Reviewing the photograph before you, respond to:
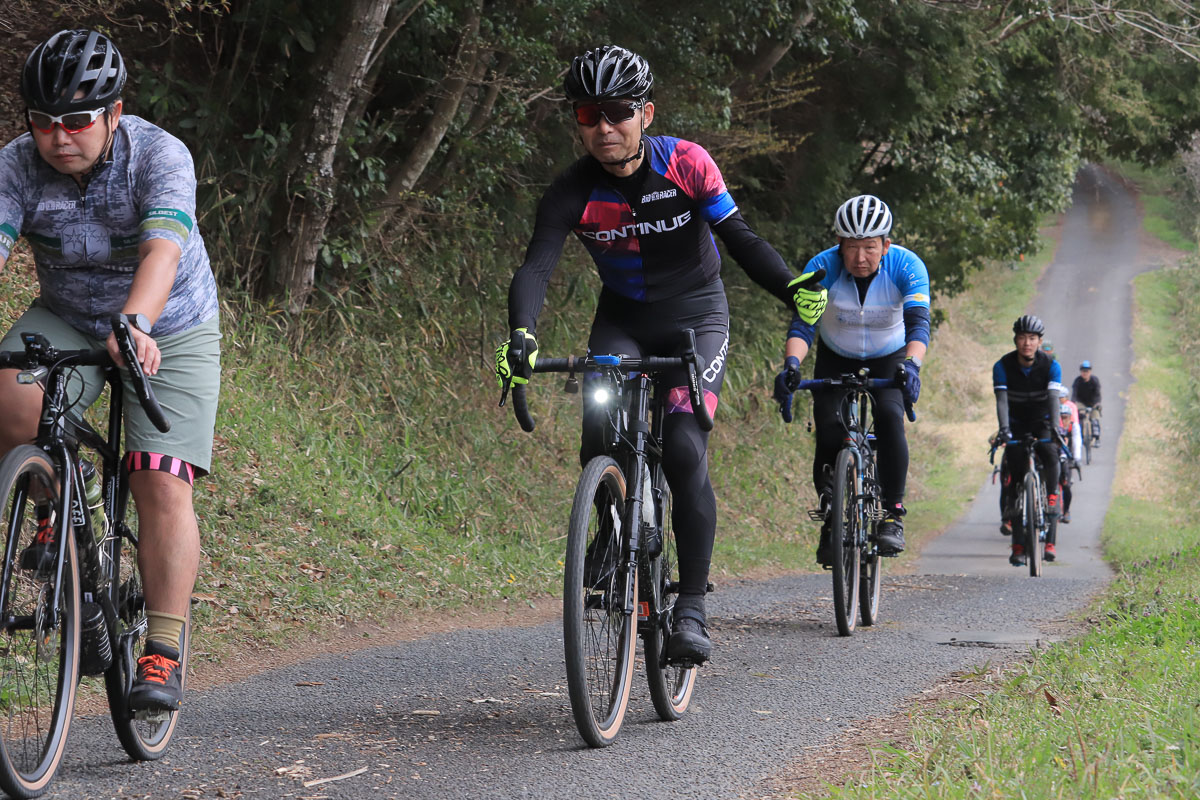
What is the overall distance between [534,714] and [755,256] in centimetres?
194

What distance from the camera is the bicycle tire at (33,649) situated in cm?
345

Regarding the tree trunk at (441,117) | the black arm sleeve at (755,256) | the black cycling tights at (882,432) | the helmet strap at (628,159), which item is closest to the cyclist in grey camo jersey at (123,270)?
the helmet strap at (628,159)

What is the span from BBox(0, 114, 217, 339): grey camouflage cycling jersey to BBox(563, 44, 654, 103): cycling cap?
145 cm

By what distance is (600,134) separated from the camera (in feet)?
15.4

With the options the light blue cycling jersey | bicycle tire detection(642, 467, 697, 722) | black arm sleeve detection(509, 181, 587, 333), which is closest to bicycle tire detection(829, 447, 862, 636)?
the light blue cycling jersey

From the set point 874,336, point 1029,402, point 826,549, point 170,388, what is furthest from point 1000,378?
point 170,388

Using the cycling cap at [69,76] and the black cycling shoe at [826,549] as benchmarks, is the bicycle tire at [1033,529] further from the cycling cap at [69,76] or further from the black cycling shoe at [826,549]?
the cycling cap at [69,76]

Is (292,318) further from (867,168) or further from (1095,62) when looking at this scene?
(1095,62)

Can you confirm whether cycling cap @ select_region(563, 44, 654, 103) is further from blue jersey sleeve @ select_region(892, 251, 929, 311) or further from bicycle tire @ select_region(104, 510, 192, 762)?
blue jersey sleeve @ select_region(892, 251, 929, 311)

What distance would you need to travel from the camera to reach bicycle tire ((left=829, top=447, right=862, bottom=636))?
23.5 ft

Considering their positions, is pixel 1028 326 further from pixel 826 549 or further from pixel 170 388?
pixel 170 388

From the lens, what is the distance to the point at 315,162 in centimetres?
962

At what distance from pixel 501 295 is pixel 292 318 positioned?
9.51 ft

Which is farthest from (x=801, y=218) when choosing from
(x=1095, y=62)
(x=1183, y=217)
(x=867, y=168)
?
(x=1183, y=217)
